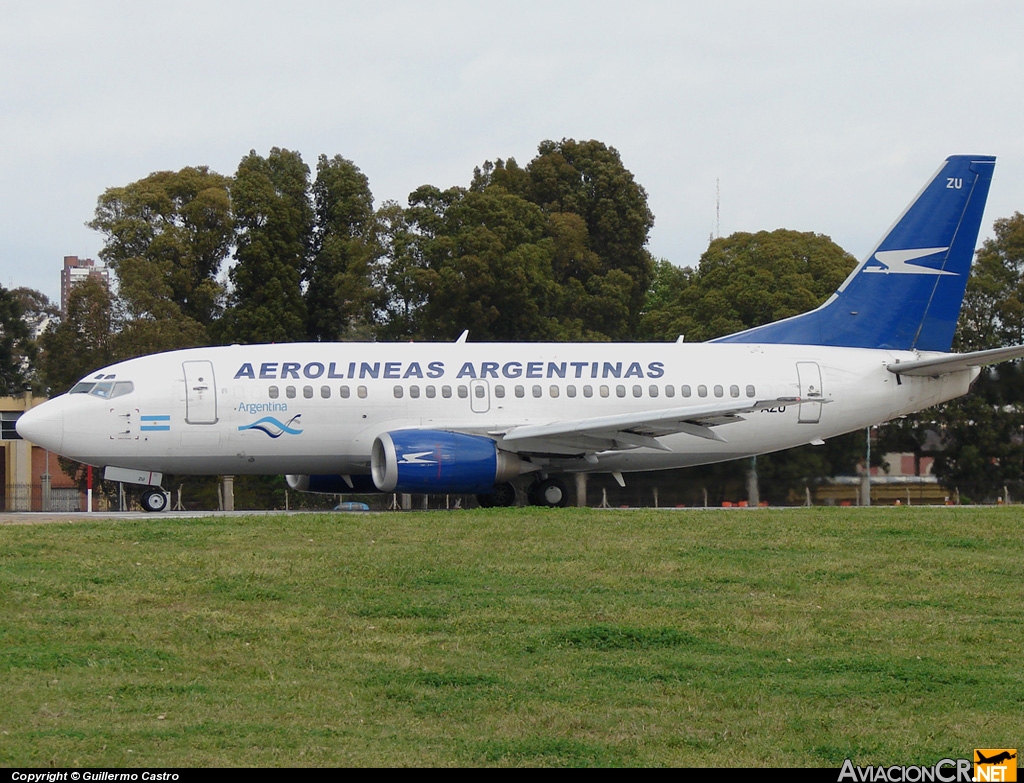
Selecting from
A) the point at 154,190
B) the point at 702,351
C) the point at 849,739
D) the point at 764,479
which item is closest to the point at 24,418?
the point at 702,351

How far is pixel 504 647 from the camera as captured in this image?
11023 millimetres

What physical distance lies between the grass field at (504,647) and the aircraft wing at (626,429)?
6.27 m

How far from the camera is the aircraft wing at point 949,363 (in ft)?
85.1

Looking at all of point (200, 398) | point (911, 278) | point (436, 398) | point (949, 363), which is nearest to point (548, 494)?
point (436, 398)

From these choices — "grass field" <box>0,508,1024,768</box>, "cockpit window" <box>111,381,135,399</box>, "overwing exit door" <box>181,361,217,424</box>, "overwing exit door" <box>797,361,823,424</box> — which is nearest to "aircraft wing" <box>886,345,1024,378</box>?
"overwing exit door" <box>797,361,823,424</box>

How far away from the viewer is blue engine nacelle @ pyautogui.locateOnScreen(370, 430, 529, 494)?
23766mm

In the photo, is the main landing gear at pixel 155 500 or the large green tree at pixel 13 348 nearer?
the main landing gear at pixel 155 500

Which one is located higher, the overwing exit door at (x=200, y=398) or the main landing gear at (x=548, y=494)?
the overwing exit door at (x=200, y=398)

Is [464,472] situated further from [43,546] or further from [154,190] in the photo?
[154,190]

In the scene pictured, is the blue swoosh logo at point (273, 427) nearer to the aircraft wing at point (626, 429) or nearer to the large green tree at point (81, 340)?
the aircraft wing at point (626, 429)

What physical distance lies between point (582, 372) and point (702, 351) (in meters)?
2.90

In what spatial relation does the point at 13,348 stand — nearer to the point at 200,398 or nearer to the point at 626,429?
the point at 200,398

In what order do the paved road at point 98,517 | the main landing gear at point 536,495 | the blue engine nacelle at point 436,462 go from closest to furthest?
1. the paved road at point 98,517
2. the blue engine nacelle at point 436,462
3. the main landing gear at point 536,495

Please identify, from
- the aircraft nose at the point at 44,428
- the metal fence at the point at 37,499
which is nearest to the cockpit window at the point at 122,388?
the aircraft nose at the point at 44,428
